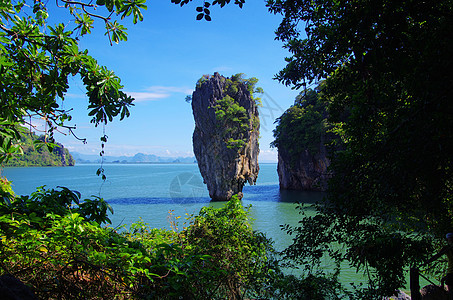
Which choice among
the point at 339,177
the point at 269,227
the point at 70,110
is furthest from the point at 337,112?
the point at 269,227

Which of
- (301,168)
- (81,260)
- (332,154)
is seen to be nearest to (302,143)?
(301,168)

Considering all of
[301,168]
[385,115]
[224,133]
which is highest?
[224,133]

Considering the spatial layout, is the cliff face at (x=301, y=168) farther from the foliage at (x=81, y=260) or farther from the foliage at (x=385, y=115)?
the foliage at (x=81, y=260)

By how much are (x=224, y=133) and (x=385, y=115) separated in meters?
29.3

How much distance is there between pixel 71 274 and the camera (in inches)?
111

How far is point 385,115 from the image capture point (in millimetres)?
4102

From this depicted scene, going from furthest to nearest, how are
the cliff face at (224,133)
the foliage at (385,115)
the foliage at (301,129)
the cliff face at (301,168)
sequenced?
the cliff face at (301,168)
the foliage at (301,129)
the cliff face at (224,133)
the foliage at (385,115)

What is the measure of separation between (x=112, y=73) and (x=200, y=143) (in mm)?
34074

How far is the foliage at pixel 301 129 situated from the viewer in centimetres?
3700

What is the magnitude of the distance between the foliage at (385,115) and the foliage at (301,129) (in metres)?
31.1

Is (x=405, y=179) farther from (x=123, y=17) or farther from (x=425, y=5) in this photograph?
(x=123, y=17)

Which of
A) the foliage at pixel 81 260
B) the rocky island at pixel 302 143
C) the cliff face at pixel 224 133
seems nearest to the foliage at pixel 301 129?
the rocky island at pixel 302 143

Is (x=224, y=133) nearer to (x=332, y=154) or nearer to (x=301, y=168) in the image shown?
(x=301, y=168)

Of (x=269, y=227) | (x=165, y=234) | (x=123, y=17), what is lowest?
(x=269, y=227)
